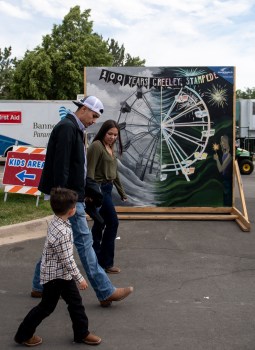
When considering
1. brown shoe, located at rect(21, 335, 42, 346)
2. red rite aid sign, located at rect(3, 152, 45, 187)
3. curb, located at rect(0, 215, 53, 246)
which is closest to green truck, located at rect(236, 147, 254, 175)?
red rite aid sign, located at rect(3, 152, 45, 187)

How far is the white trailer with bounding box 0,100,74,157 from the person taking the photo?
20.4 m

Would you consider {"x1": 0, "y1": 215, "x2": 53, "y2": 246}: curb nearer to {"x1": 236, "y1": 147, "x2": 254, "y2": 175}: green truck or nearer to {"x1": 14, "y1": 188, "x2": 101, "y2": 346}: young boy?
{"x1": 14, "y1": 188, "x2": 101, "y2": 346}: young boy

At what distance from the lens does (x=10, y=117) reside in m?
20.6

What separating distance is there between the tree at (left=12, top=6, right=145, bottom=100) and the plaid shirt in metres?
30.3

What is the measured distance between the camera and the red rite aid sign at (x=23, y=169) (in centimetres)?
887

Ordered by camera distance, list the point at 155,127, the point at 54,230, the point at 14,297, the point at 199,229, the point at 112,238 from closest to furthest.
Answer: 1. the point at 54,230
2. the point at 14,297
3. the point at 112,238
4. the point at 199,229
5. the point at 155,127

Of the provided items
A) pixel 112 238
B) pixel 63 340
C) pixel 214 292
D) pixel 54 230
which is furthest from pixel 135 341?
pixel 112 238

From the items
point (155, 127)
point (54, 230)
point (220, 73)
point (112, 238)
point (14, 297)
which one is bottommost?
point (14, 297)

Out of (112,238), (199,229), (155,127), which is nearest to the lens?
(112,238)

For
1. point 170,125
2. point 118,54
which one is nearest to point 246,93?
point 118,54

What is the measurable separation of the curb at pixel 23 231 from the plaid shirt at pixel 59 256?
323 centimetres

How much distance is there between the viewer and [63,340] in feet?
11.7

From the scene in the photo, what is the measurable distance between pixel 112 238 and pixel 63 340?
69.3 inches

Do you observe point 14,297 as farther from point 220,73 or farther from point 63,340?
point 220,73
